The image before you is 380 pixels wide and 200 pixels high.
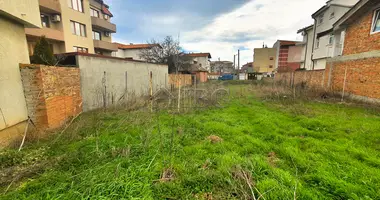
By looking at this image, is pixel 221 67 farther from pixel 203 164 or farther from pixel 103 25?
pixel 203 164

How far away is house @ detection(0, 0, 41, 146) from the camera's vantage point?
11.6 feet

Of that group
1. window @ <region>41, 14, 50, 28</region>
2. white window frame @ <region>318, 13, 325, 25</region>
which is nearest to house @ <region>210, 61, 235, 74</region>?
white window frame @ <region>318, 13, 325, 25</region>

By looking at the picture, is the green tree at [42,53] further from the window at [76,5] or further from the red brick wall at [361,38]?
the window at [76,5]

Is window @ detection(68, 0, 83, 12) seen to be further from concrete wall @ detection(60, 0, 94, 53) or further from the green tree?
the green tree

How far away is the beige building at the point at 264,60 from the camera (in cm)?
4050

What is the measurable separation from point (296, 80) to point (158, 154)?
616 inches

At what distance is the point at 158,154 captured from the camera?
302 centimetres

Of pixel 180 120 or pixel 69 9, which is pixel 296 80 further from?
pixel 69 9

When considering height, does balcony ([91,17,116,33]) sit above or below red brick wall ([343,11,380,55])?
above

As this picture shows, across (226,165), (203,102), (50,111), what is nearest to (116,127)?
Result: (50,111)

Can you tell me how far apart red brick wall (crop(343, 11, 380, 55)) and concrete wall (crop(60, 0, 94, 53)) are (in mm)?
22308

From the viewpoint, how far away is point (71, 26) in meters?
16.0

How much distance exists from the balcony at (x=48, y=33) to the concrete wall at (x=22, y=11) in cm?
1094

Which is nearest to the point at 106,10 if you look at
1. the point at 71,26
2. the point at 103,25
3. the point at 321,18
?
the point at 103,25
